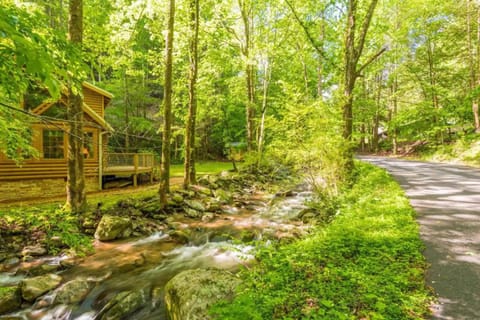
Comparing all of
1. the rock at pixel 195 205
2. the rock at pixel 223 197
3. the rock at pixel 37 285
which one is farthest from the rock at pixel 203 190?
the rock at pixel 37 285

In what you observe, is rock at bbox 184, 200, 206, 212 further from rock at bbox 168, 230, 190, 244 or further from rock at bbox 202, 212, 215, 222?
rock at bbox 168, 230, 190, 244

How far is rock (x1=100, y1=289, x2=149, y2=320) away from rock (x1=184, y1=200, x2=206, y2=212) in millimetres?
5041

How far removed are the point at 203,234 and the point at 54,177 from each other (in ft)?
28.1

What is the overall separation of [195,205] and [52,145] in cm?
790

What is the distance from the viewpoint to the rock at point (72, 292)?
14.9ft

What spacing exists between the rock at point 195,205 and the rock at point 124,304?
16.5 ft

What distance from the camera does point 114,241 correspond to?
7.04 metres

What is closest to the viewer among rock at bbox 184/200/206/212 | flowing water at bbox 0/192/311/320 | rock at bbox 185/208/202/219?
flowing water at bbox 0/192/311/320

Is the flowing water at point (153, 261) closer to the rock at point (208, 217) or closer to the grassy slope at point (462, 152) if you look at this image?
the rock at point (208, 217)

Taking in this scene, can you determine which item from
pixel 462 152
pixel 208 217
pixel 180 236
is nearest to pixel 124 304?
pixel 180 236

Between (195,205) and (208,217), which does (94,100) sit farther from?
(208,217)

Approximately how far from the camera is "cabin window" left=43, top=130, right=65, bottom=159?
11.8 m

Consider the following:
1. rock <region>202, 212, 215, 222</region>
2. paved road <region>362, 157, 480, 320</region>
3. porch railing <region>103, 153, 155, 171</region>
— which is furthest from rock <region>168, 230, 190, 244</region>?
porch railing <region>103, 153, 155, 171</region>

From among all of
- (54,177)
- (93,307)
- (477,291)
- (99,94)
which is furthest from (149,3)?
(477,291)
